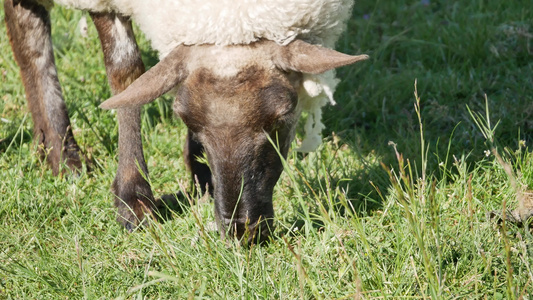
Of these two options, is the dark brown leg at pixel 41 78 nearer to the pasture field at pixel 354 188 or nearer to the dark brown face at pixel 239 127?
the pasture field at pixel 354 188

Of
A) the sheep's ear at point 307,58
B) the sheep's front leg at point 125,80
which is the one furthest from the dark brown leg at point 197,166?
the sheep's ear at point 307,58

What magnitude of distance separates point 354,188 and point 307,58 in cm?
117

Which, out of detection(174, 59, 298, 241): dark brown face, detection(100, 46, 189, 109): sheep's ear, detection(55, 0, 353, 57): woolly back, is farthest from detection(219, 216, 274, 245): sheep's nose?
detection(55, 0, 353, 57): woolly back

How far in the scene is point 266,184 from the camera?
133 inches

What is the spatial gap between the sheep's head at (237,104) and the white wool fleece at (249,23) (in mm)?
64

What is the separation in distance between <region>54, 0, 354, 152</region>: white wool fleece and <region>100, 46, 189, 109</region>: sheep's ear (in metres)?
0.12

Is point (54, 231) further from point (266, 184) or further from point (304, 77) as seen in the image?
point (304, 77)

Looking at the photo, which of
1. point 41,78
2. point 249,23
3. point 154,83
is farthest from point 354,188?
point 41,78

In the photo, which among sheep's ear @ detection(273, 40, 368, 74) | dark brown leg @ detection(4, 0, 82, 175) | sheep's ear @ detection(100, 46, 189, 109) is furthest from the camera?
dark brown leg @ detection(4, 0, 82, 175)

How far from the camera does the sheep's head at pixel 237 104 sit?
10.5 ft

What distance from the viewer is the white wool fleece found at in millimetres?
3301

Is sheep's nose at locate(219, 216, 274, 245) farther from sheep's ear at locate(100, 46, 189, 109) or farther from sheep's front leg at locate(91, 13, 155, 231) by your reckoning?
sheep's front leg at locate(91, 13, 155, 231)

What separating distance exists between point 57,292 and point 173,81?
1144 mm

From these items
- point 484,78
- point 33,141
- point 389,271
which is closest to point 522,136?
point 484,78
